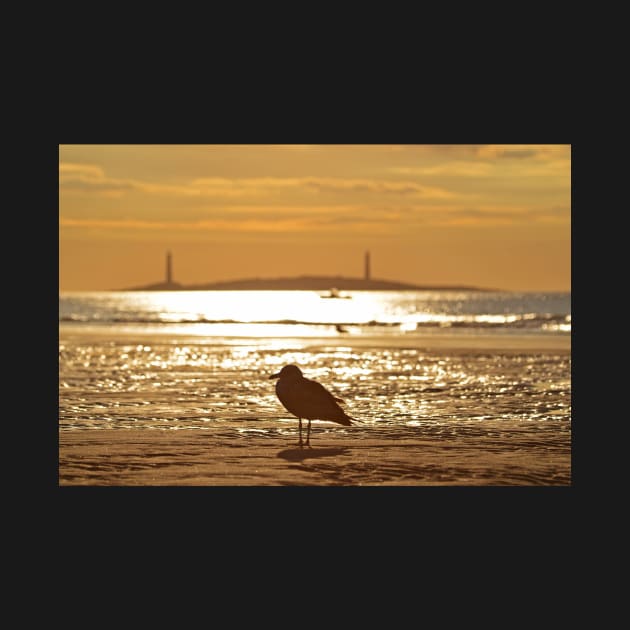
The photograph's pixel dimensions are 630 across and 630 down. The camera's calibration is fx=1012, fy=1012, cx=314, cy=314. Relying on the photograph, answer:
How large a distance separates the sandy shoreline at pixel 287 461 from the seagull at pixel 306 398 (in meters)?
0.36

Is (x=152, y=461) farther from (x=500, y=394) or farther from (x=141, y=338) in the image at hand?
(x=141, y=338)

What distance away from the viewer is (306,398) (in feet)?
35.0

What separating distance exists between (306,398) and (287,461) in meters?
1.05

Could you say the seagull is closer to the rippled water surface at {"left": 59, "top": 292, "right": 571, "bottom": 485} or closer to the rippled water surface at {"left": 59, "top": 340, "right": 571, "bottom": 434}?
the rippled water surface at {"left": 59, "top": 292, "right": 571, "bottom": 485}

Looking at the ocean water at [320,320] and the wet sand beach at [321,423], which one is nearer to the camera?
the wet sand beach at [321,423]

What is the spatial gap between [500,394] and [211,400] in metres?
4.44

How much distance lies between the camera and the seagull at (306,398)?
1067cm

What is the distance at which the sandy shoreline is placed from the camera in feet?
29.5

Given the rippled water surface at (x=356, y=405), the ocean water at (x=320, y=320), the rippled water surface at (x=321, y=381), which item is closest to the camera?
the rippled water surface at (x=356, y=405)

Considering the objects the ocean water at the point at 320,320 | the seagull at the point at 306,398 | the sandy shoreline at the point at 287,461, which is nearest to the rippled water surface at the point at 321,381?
the sandy shoreline at the point at 287,461

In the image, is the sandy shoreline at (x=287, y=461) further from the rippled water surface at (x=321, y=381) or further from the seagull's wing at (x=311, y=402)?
the rippled water surface at (x=321, y=381)

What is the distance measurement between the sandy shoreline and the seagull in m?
0.36

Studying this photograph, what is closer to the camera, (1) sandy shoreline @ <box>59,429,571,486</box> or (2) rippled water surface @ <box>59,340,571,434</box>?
(1) sandy shoreline @ <box>59,429,571,486</box>

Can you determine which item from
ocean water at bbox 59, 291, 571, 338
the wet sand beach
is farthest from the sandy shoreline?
ocean water at bbox 59, 291, 571, 338
